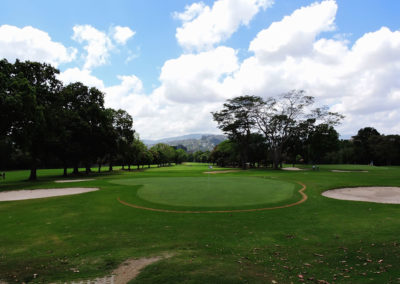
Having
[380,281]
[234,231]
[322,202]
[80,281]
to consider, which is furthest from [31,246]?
[322,202]

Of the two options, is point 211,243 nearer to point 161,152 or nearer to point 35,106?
point 35,106

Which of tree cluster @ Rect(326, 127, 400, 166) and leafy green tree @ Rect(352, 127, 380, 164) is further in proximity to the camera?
leafy green tree @ Rect(352, 127, 380, 164)

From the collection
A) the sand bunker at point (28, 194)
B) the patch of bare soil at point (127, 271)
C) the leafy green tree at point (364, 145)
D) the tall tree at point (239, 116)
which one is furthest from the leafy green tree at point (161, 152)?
the patch of bare soil at point (127, 271)

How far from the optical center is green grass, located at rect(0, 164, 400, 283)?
246 inches

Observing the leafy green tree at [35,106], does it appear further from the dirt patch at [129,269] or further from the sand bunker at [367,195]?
the sand bunker at [367,195]

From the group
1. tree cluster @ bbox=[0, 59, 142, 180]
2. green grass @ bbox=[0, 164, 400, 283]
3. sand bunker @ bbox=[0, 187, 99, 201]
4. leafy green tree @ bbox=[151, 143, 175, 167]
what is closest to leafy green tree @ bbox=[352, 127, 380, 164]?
leafy green tree @ bbox=[151, 143, 175, 167]

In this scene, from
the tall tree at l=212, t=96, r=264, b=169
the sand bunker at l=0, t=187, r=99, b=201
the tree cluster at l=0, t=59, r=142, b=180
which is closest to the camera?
the sand bunker at l=0, t=187, r=99, b=201

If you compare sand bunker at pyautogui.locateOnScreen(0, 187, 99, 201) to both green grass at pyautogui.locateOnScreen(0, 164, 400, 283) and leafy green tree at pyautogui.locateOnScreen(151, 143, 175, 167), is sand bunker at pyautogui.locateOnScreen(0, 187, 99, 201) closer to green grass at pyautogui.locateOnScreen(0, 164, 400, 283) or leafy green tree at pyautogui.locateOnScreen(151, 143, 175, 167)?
green grass at pyautogui.locateOnScreen(0, 164, 400, 283)

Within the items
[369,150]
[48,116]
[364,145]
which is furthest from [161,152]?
[369,150]

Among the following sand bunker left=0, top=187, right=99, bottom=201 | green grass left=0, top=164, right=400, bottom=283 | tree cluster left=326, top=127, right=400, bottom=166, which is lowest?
sand bunker left=0, top=187, right=99, bottom=201

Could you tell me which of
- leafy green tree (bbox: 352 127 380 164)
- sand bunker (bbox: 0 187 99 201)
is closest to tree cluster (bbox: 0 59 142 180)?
sand bunker (bbox: 0 187 99 201)

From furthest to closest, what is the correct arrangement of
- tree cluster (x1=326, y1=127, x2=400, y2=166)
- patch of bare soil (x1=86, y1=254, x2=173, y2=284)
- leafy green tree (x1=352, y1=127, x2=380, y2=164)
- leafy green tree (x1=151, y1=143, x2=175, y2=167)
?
leafy green tree (x1=151, y1=143, x2=175, y2=167)
leafy green tree (x1=352, y1=127, x2=380, y2=164)
tree cluster (x1=326, y1=127, x2=400, y2=166)
patch of bare soil (x1=86, y1=254, x2=173, y2=284)

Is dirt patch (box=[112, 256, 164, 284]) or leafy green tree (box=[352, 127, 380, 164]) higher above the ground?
leafy green tree (box=[352, 127, 380, 164])

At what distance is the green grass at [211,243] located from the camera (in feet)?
20.5
